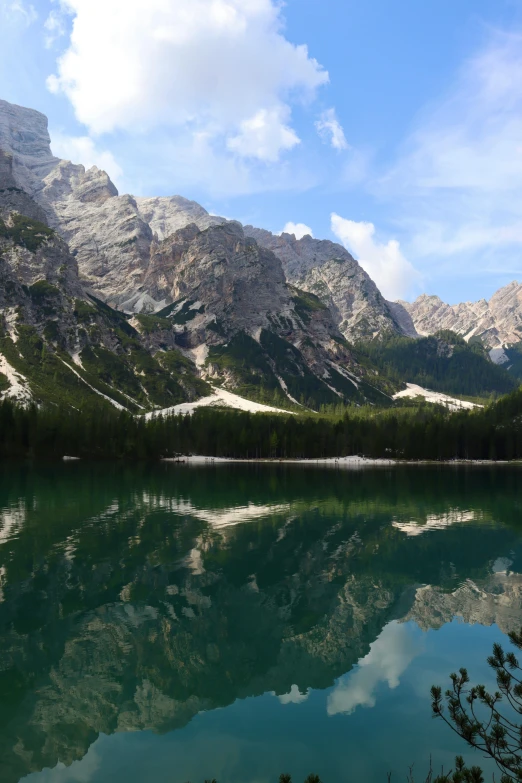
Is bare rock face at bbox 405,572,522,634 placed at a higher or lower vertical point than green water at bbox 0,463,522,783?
lower

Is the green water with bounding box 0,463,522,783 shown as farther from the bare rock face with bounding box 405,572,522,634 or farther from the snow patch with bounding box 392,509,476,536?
the snow patch with bounding box 392,509,476,536

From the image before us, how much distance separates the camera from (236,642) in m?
A: 30.7

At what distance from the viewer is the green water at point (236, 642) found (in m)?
20.4

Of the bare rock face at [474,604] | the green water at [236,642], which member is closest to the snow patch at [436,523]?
the green water at [236,642]

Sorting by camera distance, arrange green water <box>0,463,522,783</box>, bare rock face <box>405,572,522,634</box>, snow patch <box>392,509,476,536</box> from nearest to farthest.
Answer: green water <box>0,463,522,783</box> → bare rock face <box>405,572,522,634</box> → snow patch <box>392,509,476,536</box>

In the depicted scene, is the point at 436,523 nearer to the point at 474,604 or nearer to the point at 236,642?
the point at 474,604

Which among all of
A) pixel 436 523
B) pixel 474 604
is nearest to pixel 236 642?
pixel 474 604

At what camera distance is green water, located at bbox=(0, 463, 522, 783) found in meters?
20.4

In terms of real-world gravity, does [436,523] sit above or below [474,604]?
below

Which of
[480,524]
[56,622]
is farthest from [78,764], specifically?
[480,524]

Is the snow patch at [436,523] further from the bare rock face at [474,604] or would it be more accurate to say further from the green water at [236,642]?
the bare rock face at [474,604]

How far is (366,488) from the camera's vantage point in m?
120

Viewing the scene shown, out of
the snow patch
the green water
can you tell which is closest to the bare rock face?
the green water

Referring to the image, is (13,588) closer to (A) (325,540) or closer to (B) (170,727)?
(B) (170,727)
